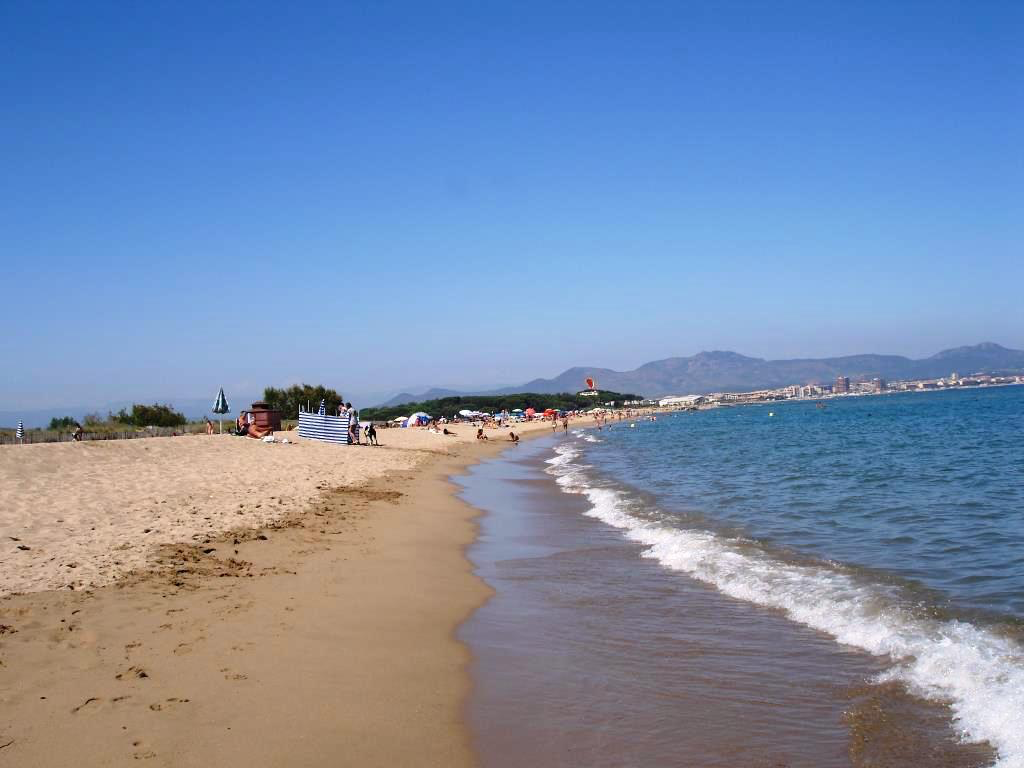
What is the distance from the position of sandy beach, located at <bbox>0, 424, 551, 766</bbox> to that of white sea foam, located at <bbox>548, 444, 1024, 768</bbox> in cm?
306

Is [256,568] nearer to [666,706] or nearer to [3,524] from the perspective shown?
[3,524]

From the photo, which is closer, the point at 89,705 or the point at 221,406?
the point at 89,705

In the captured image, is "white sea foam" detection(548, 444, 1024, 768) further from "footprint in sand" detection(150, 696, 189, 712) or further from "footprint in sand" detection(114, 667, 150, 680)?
"footprint in sand" detection(114, 667, 150, 680)

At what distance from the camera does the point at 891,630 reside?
657 cm

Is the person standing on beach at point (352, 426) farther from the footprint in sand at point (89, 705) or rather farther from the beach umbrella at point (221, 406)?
the footprint in sand at point (89, 705)

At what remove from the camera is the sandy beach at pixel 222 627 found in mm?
4242

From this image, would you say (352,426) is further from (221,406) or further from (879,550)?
(879,550)

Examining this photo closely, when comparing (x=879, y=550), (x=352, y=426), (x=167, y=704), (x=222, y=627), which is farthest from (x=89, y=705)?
(x=352, y=426)

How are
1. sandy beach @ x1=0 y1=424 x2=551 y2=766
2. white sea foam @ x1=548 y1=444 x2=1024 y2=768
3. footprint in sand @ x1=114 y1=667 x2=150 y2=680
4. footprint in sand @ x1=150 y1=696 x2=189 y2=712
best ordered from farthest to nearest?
footprint in sand @ x1=114 y1=667 x2=150 y2=680 < white sea foam @ x1=548 y1=444 x2=1024 y2=768 < footprint in sand @ x1=150 y1=696 x2=189 y2=712 < sandy beach @ x1=0 y1=424 x2=551 y2=766

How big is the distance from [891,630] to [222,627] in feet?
19.0

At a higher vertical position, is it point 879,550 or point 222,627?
point 222,627

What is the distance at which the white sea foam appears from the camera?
4.79 m

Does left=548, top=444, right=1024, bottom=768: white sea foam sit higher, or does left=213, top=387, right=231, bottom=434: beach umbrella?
left=213, top=387, right=231, bottom=434: beach umbrella

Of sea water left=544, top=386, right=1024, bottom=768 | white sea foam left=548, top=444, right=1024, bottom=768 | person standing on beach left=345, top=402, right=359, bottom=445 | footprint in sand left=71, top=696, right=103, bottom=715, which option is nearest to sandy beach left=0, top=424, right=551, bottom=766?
footprint in sand left=71, top=696, right=103, bottom=715
